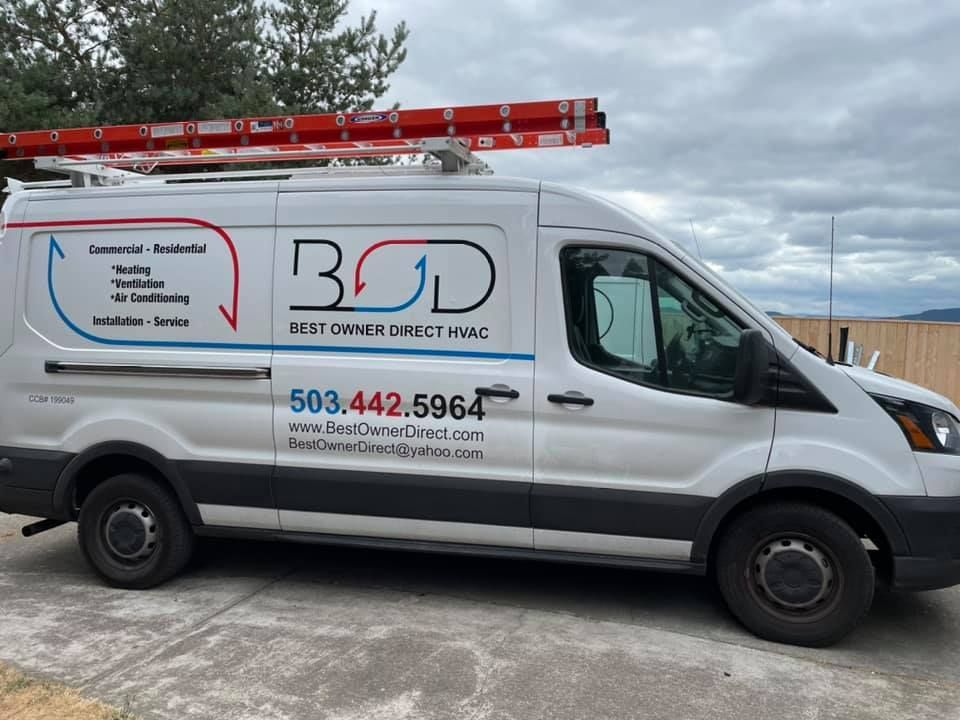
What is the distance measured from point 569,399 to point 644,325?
0.56 metres

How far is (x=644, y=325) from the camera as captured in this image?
4.14 meters

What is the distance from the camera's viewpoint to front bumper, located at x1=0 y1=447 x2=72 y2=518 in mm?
4812

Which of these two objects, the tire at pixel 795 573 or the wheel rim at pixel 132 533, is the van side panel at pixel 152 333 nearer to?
the wheel rim at pixel 132 533

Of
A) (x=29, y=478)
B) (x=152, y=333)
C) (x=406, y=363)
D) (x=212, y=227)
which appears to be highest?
(x=212, y=227)

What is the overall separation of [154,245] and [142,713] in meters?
2.65

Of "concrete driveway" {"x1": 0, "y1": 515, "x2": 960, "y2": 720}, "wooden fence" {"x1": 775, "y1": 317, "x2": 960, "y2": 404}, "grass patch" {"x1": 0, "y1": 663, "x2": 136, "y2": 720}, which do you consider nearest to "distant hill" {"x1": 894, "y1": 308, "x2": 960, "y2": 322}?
"wooden fence" {"x1": 775, "y1": 317, "x2": 960, "y2": 404}

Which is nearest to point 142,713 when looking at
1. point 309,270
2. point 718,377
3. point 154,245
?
point 309,270

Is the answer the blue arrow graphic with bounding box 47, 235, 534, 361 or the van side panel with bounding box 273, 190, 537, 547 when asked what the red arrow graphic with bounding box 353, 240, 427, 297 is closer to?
the van side panel with bounding box 273, 190, 537, 547

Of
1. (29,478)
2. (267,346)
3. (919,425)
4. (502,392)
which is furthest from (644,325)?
(29,478)

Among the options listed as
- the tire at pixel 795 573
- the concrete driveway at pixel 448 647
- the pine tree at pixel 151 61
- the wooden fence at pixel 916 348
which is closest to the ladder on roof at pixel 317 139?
the tire at pixel 795 573

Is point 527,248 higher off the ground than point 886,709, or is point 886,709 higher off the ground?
point 527,248

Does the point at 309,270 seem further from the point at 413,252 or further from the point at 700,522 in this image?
the point at 700,522

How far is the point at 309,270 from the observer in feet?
14.7

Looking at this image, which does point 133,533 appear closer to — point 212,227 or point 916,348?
point 212,227
